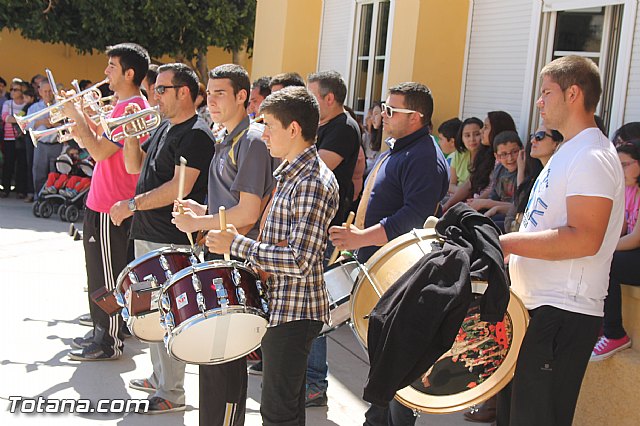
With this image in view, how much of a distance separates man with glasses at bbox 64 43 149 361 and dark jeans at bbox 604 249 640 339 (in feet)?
10.1

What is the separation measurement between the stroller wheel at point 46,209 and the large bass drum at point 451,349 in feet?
30.2

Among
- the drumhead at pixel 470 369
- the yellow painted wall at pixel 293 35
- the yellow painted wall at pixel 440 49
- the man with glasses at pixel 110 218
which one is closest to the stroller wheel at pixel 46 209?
the yellow painted wall at pixel 293 35

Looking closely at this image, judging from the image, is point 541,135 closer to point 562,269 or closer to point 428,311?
point 562,269

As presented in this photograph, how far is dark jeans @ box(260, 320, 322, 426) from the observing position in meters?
3.45

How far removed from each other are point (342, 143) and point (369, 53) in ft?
15.5

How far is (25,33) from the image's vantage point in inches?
639

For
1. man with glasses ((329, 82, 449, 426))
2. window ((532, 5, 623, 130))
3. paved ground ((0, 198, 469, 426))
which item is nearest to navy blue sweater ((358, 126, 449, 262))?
man with glasses ((329, 82, 449, 426))

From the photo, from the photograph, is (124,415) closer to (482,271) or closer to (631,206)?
(482,271)

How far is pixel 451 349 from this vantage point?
3295 mm

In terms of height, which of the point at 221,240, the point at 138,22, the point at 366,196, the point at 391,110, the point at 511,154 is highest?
the point at 138,22

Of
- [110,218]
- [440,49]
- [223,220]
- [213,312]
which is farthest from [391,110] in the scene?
[440,49]

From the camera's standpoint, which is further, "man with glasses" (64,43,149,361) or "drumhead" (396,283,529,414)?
"man with glasses" (64,43,149,361)

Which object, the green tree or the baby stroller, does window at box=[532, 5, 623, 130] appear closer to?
the baby stroller

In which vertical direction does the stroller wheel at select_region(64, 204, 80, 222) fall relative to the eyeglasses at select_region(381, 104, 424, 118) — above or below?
below
